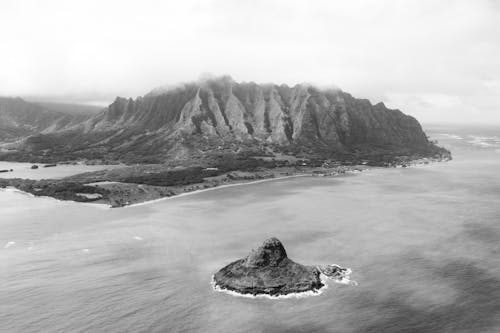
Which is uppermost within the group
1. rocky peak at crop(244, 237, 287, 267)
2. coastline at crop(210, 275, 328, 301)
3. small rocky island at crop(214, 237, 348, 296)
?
rocky peak at crop(244, 237, 287, 267)

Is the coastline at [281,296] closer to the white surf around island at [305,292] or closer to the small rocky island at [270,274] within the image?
the white surf around island at [305,292]

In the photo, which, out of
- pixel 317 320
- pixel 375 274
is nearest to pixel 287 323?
pixel 317 320

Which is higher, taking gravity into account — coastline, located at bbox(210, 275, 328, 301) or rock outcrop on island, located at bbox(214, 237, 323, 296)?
rock outcrop on island, located at bbox(214, 237, 323, 296)

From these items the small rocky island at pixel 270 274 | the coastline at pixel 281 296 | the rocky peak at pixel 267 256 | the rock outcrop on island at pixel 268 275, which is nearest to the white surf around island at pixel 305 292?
the coastline at pixel 281 296

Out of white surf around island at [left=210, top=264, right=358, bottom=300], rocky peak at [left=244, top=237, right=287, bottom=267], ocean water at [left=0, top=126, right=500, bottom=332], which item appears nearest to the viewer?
ocean water at [left=0, top=126, right=500, bottom=332]

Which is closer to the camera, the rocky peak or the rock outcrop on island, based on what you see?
the rock outcrop on island

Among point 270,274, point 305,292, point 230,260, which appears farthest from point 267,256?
point 230,260

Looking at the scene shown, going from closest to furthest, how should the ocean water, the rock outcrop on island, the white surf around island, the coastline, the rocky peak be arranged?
the ocean water
the coastline
the white surf around island
the rock outcrop on island
the rocky peak

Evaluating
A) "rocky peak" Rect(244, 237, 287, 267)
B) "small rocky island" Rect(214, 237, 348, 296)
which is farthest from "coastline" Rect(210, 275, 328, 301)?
"rocky peak" Rect(244, 237, 287, 267)

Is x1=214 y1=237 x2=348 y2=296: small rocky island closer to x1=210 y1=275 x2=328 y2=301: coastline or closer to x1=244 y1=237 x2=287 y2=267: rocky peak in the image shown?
x1=244 y1=237 x2=287 y2=267: rocky peak

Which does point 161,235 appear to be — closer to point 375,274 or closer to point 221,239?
point 221,239
